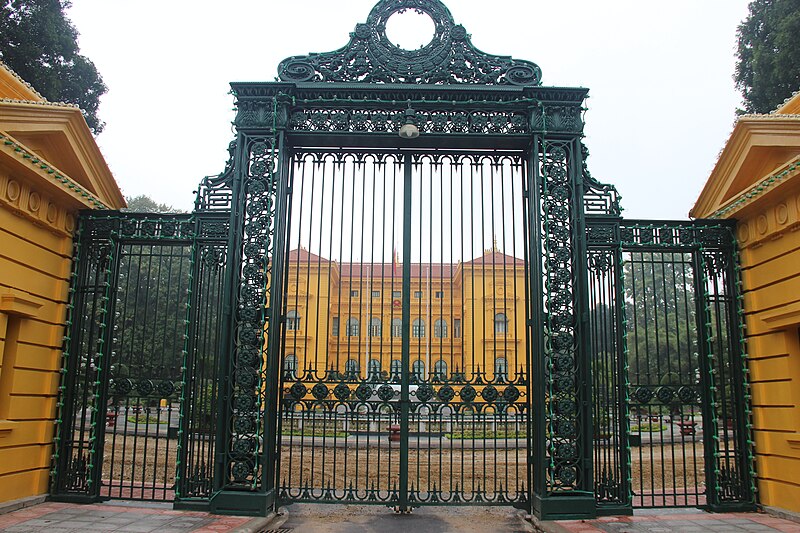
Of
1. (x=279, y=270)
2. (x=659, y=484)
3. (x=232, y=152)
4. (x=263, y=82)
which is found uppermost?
(x=263, y=82)

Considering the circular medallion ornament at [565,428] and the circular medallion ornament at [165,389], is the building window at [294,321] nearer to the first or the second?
the circular medallion ornament at [165,389]

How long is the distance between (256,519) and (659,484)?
7.47 m

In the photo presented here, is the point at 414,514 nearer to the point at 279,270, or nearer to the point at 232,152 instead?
the point at 279,270

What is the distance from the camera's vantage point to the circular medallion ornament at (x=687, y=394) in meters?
7.02

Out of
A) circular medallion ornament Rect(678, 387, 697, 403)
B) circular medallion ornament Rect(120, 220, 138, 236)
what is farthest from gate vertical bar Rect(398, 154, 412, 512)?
circular medallion ornament Rect(120, 220, 138, 236)

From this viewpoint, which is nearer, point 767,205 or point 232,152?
point 767,205

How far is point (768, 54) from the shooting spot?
13422mm

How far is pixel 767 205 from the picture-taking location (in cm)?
688

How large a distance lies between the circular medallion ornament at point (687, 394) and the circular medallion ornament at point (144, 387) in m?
6.07

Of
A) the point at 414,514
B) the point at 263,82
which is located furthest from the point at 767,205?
the point at 263,82

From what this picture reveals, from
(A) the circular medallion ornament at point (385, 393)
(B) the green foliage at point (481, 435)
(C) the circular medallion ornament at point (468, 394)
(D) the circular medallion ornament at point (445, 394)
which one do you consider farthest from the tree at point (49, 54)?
(C) the circular medallion ornament at point (468, 394)

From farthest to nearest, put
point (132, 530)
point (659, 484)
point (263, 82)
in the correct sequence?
1. point (659, 484)
2. point (263, 82)
3. point (132, 530)

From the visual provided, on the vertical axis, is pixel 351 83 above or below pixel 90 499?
above

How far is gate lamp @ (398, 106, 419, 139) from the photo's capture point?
23.7 ft
